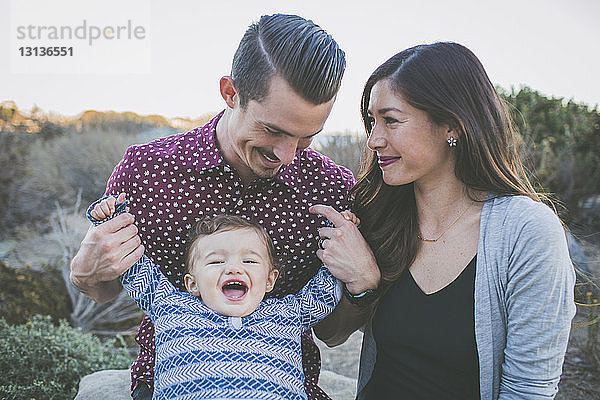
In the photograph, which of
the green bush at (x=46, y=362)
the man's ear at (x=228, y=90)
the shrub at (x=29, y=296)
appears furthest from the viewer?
the shrub at (x=29, y=296)

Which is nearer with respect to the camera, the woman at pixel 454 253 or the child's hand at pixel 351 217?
the woman at pixel 454 253

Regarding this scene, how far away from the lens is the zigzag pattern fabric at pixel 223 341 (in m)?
2.14

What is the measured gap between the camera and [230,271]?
7.58 ft

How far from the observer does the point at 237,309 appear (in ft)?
7.47

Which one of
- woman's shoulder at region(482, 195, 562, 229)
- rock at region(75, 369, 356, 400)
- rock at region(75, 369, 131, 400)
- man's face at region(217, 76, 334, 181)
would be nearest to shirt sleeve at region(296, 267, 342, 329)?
man's face at region(217, 76, 334, 181)

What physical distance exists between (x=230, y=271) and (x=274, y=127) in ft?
1.97

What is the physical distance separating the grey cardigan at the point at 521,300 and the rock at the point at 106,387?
1.84 metres

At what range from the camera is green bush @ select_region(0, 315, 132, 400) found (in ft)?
Result: 12.3

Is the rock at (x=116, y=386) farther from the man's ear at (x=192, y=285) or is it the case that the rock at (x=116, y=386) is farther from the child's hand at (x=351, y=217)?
the child's hand at (x=351, y=217)

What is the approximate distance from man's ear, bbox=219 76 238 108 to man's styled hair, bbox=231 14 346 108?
0.06m

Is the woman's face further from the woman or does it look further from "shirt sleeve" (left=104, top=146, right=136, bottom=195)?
"shirt sleeve" (left=104, top=146, right=136, bottom=195)

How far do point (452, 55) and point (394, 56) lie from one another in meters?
0.24

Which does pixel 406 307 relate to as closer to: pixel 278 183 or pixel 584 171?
pixel 278 183

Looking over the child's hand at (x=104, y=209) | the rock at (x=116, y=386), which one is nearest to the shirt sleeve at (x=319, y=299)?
the child's hand at (x=104, y=209)
